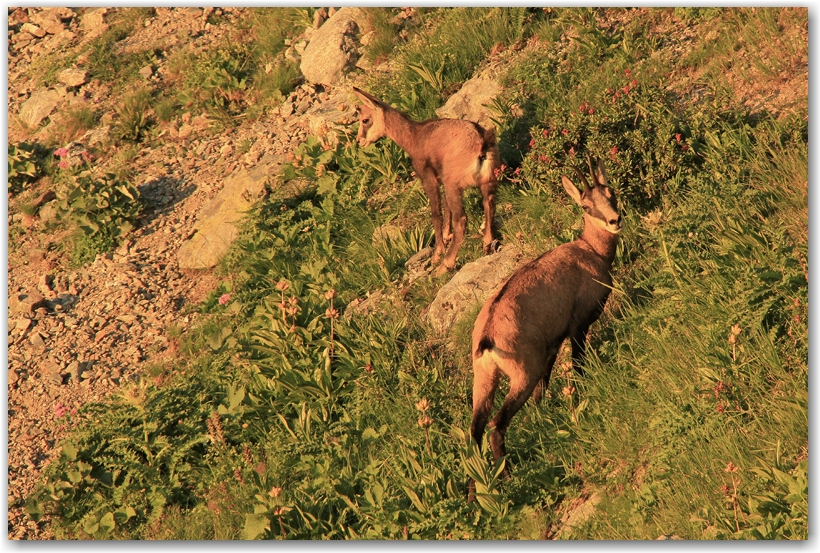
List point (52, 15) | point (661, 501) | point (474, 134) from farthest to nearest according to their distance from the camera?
1. point (52, 15)
2. point (474, 134)
3. point (661, 501)

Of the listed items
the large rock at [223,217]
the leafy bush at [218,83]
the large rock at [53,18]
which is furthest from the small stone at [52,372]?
the large rock at [53,18]

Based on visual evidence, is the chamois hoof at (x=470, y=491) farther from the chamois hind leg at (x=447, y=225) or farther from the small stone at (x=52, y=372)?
the small stone at (x=52, y=372)

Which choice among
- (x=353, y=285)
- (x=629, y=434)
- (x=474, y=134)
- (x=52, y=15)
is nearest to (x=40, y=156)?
(x=52, y=15)

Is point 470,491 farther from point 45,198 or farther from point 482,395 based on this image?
point 45,198

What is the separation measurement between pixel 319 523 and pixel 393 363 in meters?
1.71

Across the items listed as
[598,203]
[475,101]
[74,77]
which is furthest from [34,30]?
[598,203]

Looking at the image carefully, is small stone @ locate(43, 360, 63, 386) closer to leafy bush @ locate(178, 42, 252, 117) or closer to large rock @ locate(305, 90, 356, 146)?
large rock @ locate(305, 90, 356, 146)

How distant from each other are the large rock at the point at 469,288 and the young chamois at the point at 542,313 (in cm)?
74

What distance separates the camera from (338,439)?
22.4 ft

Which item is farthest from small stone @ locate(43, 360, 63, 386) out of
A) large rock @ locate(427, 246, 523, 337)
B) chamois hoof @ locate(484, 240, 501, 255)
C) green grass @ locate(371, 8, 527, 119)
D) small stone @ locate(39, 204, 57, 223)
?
green grass @ locate(371, 8, 527, 119)

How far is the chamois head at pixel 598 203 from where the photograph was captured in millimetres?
7023

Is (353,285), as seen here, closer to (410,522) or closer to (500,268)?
(500,268)

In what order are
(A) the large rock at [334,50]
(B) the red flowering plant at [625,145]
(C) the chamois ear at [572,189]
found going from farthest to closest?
(A) the large rock at [334,50], (B) the red flowering plant at [625,145], (C) the chamois ear at [572,189]

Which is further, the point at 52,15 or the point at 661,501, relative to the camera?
the point at 52,15
